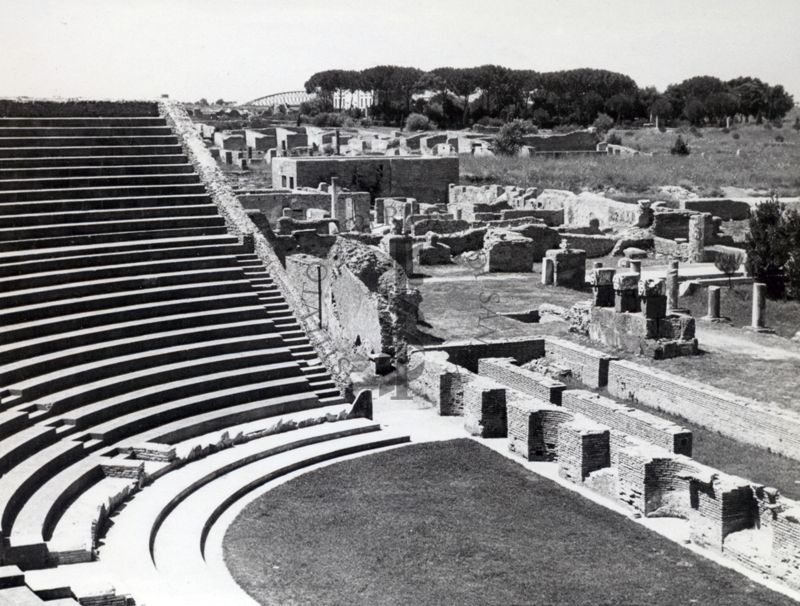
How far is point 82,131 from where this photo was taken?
2247 cm

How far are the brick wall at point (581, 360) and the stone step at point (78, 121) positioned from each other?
32.4 ft

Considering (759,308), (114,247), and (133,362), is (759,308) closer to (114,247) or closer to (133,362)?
(114,247)

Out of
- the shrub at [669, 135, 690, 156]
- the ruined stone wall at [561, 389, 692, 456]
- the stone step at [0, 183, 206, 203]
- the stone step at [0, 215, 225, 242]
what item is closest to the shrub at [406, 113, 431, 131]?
the shrub at [669, 135, 690, 156]

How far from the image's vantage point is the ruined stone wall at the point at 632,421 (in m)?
15.7

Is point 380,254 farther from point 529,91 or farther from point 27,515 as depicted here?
point 529,91

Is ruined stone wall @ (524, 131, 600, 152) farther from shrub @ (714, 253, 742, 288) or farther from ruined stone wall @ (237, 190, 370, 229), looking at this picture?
shrub @ (714, 253, 742, 288)

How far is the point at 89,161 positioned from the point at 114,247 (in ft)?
10.0

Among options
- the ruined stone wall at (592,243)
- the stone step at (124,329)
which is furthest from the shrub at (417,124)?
the stone step at (124,329)

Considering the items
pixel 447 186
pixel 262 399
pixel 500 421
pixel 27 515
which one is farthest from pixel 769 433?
pixel 447 186

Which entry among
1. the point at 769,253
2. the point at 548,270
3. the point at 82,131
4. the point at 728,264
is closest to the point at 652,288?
the point at 769,253

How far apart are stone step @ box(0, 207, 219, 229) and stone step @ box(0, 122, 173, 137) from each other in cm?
288

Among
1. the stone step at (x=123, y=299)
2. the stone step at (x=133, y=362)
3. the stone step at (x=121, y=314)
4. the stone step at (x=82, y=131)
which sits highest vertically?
the stone step at (x=82, y=131)

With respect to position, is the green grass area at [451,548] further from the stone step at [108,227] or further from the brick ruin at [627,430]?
the stone step at [108,227]

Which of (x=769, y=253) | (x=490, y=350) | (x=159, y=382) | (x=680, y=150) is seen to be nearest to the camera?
(x=159, y=382)
